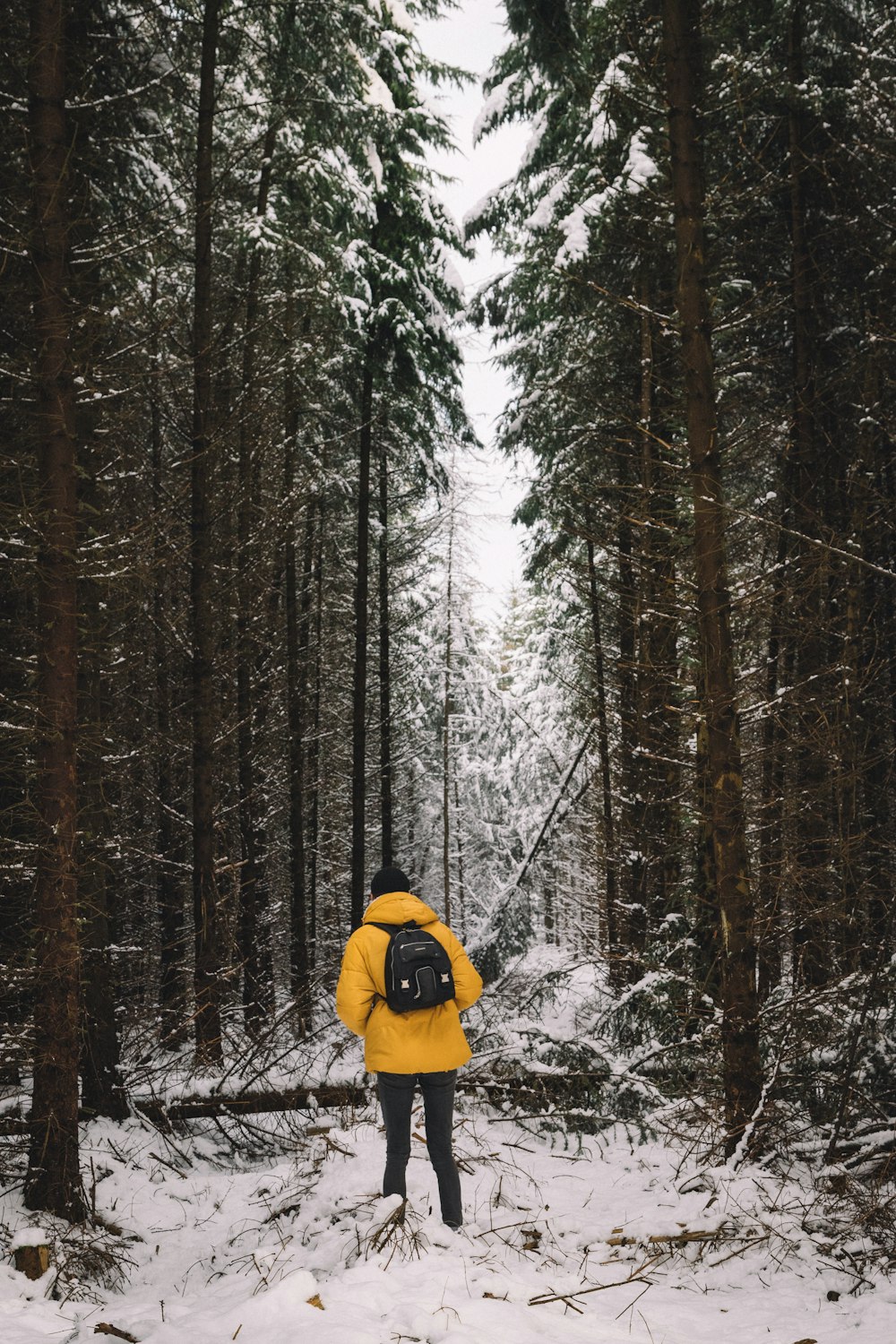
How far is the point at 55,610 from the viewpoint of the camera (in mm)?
5195

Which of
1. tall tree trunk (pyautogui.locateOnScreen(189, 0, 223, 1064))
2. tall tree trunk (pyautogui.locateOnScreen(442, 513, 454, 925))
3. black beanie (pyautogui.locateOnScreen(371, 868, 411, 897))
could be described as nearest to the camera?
black beanie (pyautogui.locateOnScreen(371, 868, 411, 897))

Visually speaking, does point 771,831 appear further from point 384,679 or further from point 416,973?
point 384,679

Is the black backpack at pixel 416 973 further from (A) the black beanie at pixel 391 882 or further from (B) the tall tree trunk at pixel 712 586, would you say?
(B) the tall tree trunk at pixel 712 586

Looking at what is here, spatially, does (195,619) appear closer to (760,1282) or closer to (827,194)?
(760,1282)

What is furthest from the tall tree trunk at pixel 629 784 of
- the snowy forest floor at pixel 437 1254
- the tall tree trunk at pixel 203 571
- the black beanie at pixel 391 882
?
the black beanie at pixel 391 882

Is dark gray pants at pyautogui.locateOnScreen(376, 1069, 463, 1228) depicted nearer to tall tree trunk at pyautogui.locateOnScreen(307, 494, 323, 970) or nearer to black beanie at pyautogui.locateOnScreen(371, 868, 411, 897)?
black beanie at pyautogui.locateOnScreen(371, 868, 411, 897)

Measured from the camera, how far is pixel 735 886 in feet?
19.6

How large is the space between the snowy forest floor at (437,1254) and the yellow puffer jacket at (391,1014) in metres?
0.79

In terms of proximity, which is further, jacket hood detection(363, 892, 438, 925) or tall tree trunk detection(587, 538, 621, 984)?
tall tree trunk detection(587, 538, 621, 984)

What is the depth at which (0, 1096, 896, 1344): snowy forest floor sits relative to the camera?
11.9 ft

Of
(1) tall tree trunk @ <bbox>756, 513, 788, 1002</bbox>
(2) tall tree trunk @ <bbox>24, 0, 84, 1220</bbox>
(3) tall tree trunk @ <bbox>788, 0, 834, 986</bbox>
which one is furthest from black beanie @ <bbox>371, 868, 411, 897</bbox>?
(3) tall tree trunk @ <bbox>788, 0, 834, 986</bbox>

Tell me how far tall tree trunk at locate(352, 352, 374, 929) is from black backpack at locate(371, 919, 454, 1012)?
9.01 meters

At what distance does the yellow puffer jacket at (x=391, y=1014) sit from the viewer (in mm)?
4527

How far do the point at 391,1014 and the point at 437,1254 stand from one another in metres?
1.17
